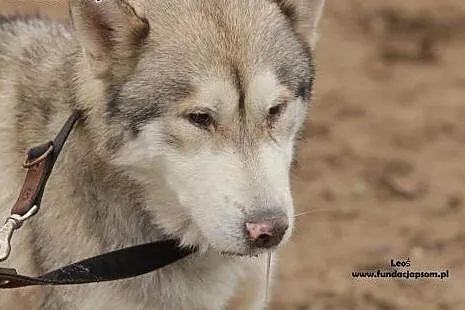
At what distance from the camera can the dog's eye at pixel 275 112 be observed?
314 centimetres

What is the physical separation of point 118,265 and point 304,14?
0.95 m

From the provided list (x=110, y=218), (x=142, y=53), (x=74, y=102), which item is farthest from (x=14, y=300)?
(x=142, y=53)

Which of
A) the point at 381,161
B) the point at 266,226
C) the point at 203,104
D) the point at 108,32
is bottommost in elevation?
the point at 381,161

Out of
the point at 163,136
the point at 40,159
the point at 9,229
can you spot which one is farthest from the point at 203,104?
the point at 9,229

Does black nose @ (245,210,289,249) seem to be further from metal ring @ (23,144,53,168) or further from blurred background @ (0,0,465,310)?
blurred background @ (0,0,465,310)

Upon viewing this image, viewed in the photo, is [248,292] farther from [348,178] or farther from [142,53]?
[348,178]

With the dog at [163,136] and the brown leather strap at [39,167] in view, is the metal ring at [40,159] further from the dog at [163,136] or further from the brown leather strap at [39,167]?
the dog at [163,136]

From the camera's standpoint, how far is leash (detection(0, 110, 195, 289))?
3.10 metres

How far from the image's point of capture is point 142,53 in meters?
3.17

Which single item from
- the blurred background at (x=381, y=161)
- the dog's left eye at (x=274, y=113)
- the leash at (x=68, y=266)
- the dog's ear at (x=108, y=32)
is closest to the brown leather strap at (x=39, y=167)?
the leash at (x=68, y=266)

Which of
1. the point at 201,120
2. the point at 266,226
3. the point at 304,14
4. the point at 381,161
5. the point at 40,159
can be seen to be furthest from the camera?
the point at 381,161

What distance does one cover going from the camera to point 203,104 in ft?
10.0

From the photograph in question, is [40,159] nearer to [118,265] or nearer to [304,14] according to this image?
[118,265]

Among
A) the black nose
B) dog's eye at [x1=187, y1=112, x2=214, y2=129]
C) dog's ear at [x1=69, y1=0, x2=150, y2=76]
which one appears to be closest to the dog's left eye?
dog's eye at [x1=187, y1=112, x2=214, y2=129]
